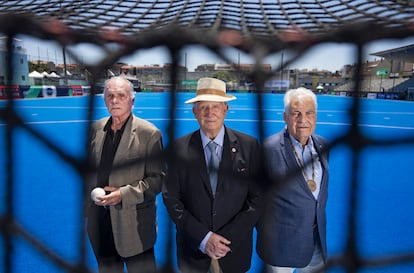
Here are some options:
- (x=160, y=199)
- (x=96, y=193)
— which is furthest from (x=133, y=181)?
(x=160, y=199)

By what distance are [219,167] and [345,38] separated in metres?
Result: 0.54

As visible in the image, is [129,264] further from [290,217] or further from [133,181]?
[290,217]

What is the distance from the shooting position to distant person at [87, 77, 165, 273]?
109cm

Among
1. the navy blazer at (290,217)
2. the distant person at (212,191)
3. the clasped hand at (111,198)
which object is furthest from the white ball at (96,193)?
the navy blazer at (290,217)

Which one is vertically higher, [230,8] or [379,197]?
[230,8]

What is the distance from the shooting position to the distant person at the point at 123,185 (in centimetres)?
109

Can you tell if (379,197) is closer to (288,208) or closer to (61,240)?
(288,208)

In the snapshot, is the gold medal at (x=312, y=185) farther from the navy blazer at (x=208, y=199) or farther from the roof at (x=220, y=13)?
the roof at (x=220, y=13)

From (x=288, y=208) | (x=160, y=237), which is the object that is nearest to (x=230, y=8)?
(x=288, y=208)

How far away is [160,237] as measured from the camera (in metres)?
2.02

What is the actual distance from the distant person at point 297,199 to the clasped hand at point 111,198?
1.62 feet

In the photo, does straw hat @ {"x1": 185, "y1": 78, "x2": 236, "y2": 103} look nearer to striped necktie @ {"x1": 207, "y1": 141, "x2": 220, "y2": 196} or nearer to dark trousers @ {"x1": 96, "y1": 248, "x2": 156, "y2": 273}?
striped necktie @ {"x1": 207, "y1": 141, "x2": 220, "y2": 196}

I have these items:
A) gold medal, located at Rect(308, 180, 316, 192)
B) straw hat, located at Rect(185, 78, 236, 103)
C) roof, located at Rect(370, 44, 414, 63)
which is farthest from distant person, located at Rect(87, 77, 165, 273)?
roof, located at Rect(370, 44, 414, 63)

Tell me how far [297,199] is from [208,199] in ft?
0.96
